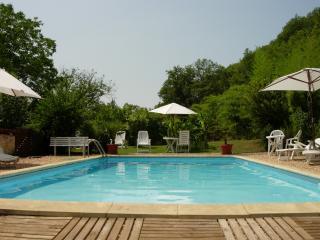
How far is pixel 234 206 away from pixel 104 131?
12.7m

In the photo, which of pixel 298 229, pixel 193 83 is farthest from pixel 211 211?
pixel 193 83

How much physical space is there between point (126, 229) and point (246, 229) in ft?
3.82

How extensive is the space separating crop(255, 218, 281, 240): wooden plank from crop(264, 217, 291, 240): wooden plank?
0.12 ft

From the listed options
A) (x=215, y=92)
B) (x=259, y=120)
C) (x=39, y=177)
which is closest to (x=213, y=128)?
(x=259, y=120)

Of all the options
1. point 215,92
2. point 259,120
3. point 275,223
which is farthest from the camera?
point 215,92

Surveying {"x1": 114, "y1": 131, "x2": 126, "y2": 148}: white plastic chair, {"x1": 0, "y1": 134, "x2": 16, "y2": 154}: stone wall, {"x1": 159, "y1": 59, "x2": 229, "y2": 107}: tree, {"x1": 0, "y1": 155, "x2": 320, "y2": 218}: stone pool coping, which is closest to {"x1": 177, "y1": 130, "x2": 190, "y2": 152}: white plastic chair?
{"x1": 114, "y1": 131, "x2": 126, "y2": 148}: white plastic chair

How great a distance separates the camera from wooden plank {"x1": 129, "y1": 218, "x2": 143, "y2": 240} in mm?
3414

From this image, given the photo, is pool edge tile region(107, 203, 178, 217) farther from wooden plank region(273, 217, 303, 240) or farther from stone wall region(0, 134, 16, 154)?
stone wall region(0, 134, 16, 154)

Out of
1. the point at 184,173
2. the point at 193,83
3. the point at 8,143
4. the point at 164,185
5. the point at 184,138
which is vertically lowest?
the point at 164,185

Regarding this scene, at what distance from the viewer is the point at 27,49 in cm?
2792

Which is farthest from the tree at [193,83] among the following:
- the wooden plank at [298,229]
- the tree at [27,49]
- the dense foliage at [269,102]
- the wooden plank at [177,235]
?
the wooden plank at [177,235]

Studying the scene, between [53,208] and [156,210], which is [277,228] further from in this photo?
[53,208]

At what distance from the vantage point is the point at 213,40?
21.0 m

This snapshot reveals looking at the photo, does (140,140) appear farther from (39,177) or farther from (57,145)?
(39,177)
